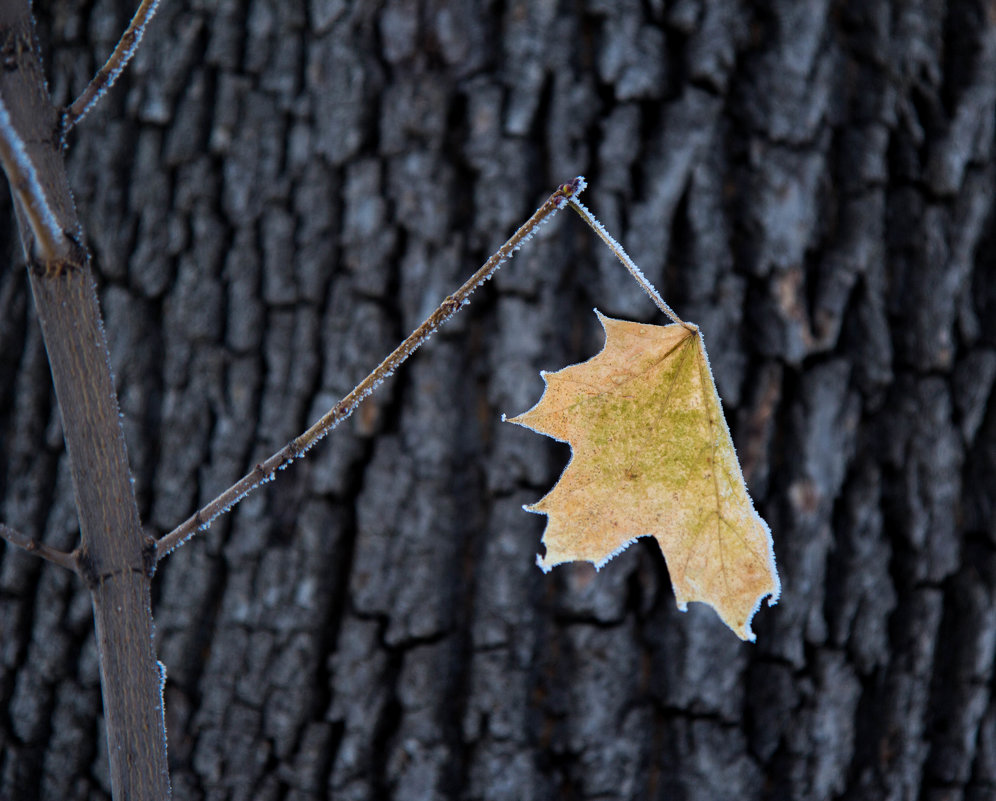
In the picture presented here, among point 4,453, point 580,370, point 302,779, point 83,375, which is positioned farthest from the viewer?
point 4,453

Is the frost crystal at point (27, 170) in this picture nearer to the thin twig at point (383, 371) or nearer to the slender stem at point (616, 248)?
the thin twig at point (383, 371)

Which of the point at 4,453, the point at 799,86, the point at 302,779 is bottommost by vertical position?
the point at 302,779

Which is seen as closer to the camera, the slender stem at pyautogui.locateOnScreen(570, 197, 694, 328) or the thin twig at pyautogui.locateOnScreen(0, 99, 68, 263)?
the thin twig at pyautogui.locateOnScreen(0, 99, 68, 263)

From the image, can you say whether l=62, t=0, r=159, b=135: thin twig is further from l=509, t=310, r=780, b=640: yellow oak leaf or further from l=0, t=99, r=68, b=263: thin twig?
l=509, t=310, r=780, b=640: yellow oak leaf

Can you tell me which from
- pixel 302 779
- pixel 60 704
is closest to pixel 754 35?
pixel 302 779

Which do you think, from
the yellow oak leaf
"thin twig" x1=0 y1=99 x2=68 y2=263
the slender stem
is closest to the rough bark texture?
the yellow oak leaf

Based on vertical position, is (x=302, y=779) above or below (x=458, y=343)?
below

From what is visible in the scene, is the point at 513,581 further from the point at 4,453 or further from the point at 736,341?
the point at 4,453
